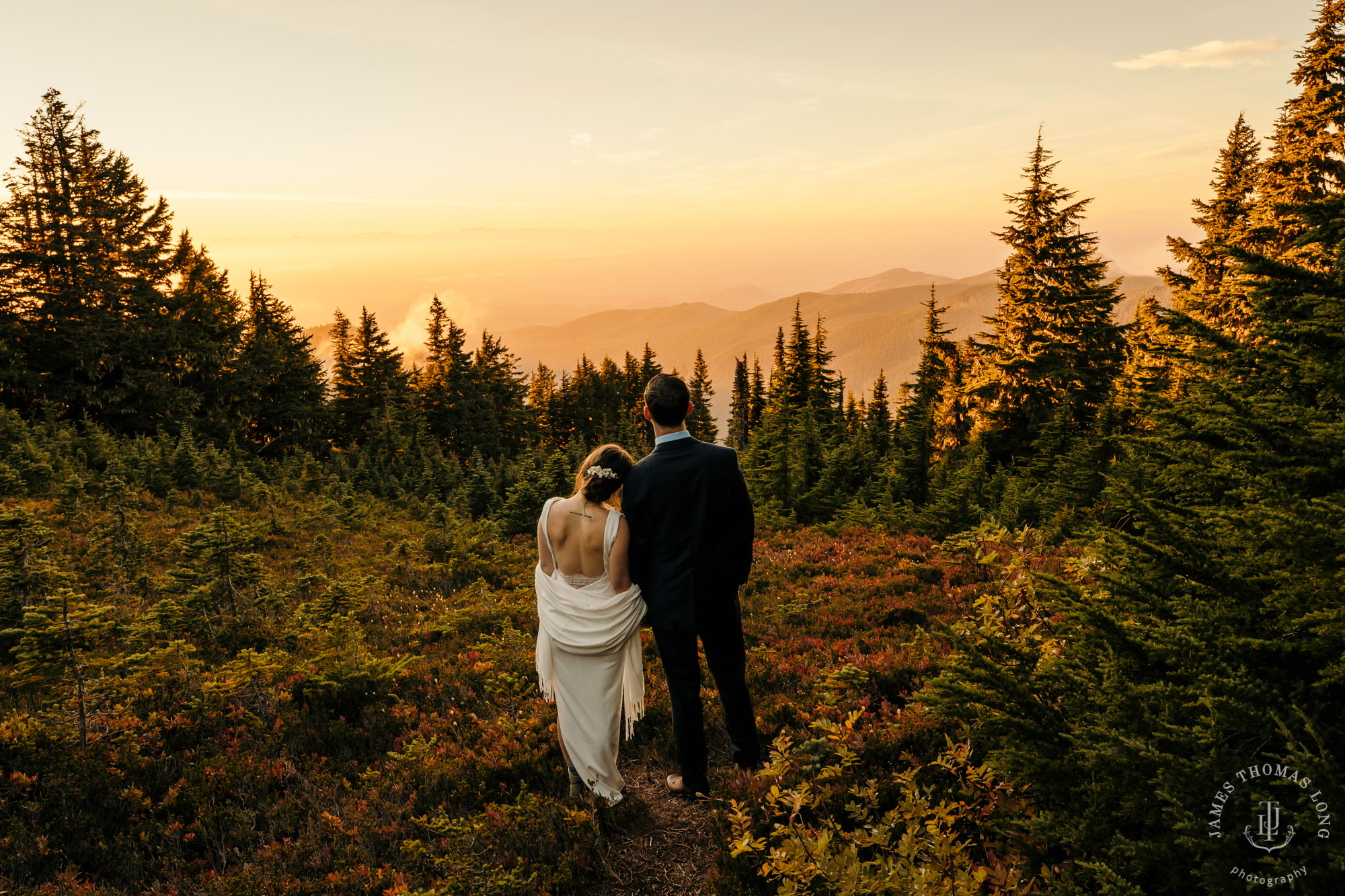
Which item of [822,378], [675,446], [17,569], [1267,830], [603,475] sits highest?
[675,446]

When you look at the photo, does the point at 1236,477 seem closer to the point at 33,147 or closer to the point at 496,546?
the point at 496,546

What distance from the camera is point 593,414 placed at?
74.3 metres

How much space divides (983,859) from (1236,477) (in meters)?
2.68

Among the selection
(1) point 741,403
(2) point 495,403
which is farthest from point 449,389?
(1) point 741,403

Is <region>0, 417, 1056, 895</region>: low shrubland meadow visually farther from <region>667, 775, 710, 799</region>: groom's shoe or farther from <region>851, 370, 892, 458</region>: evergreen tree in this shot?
<region>851, 370, 892, 458</region>: evergreen tree

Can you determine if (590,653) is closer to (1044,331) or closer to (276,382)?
(1044,331)

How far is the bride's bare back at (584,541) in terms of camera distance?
4914 millimetres

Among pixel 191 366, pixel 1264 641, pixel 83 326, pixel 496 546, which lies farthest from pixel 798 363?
pixel 1264 641

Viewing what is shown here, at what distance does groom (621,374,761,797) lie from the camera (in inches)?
187

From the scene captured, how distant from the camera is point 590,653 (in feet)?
16.4

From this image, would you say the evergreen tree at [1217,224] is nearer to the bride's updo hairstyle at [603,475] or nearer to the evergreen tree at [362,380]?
the bride's updo hairstyle at [603,475]

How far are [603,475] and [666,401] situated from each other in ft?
2.62

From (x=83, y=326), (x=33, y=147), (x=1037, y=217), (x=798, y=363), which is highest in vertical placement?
(x=33, y=147)

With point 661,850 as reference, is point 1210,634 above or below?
above
